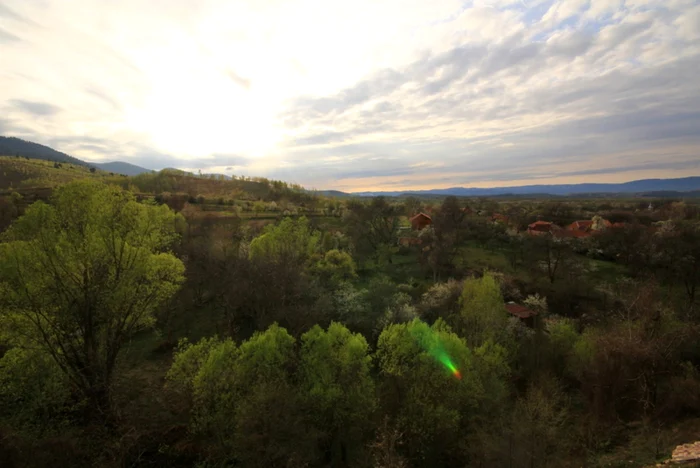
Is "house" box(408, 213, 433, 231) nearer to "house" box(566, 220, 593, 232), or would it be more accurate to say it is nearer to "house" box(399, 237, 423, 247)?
"house" box(399, 237, 423, 247)

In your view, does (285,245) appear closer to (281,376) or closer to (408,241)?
(281,376)

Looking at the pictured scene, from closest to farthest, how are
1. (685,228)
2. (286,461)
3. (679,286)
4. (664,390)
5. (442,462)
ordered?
(286,461) → (442,462) → (664,390) → (679,286) → (685,228)

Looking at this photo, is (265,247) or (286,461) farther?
(265,247)

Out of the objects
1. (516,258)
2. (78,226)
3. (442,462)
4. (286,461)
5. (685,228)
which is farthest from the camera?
(516,258)

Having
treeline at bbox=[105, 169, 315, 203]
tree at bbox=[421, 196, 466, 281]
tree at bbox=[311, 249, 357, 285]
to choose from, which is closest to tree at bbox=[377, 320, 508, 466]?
tree at bbox=[311, 249, 357, 285]

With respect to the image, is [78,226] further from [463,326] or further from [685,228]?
[685,228]

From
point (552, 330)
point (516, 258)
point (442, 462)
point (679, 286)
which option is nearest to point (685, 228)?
point (679, 286)
